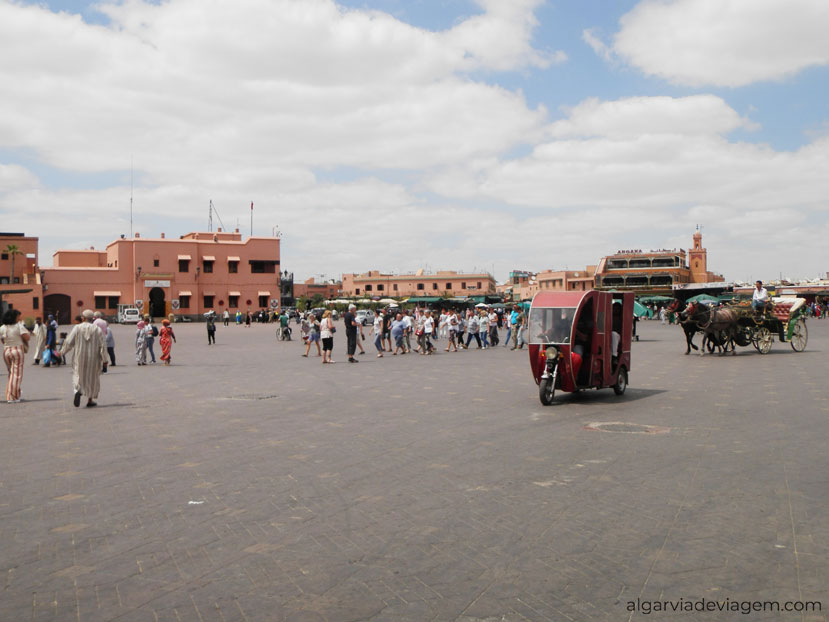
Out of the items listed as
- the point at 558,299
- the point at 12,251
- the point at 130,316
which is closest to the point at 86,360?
the point at 558,299

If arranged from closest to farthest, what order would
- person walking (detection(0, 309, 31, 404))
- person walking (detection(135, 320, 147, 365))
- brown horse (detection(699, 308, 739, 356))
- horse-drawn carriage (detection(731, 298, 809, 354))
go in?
person walking (detection(0, 309, 31, 404)) < brown horse (detection(699, 308, 739, 356)) < horse-drawn carriage (detection(731, 298, 809, 354)) < person walking (detection(135, 320, 147, 365))

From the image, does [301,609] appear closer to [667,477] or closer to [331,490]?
[331,490]

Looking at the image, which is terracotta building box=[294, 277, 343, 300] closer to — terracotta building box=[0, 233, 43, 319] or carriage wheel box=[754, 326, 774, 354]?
terracotta building box=[0, 233, 43, 319]

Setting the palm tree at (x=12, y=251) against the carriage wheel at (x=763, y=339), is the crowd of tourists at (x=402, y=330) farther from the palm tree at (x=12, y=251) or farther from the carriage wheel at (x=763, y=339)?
the palm tree at (x=12, y=251)

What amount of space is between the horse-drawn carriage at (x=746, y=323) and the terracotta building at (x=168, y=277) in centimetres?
5831

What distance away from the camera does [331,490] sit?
20.2ft

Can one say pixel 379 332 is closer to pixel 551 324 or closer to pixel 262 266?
pixel 551 324

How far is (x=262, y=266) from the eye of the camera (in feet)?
252

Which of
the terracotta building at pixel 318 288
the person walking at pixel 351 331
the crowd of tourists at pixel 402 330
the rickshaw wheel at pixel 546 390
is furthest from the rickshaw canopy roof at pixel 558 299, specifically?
the terracotta building at pixel 318 288

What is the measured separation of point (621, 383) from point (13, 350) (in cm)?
1064

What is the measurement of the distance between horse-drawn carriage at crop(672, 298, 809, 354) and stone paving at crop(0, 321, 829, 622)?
10413mm

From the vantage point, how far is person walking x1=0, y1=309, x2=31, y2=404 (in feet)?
41.0

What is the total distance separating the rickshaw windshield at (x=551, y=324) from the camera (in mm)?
11930

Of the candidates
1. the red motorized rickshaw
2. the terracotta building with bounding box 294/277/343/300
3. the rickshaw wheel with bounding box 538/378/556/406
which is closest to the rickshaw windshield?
the red motorized rickshaw
